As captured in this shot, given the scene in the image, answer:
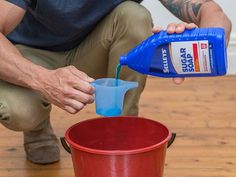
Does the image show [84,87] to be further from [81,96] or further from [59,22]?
[59,22]

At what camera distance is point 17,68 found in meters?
1.26

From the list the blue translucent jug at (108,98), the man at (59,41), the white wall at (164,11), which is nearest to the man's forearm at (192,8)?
the man at (59,41)

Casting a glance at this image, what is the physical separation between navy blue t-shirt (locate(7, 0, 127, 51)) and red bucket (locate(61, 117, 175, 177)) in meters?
0.34

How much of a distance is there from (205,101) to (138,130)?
1037mm

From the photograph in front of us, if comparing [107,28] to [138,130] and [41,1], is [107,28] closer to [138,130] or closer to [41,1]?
[41,1]

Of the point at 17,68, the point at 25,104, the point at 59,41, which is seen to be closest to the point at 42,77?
the point at 17,68

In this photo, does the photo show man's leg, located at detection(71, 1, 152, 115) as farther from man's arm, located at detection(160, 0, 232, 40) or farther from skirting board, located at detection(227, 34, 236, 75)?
skirting board, located at detection(227, 34, 236, 75)

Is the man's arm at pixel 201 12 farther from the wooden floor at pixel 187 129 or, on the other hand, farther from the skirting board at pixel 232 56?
the skirting board at pixel 232 56

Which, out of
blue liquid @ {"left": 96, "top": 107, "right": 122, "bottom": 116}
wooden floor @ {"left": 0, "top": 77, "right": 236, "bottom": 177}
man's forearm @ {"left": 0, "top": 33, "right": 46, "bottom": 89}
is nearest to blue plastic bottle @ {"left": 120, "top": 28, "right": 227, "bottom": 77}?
→ blue liquid @ {"left": 96, "top": 107, "right": 122, "bottom": 116}

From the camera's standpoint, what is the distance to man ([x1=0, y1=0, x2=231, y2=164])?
132cm

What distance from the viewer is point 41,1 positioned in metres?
1.41

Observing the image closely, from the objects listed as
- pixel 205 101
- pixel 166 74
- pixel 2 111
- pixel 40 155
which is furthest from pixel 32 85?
pixel 205 101

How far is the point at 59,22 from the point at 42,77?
28 centimetres

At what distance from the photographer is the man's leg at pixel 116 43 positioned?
147 cm
